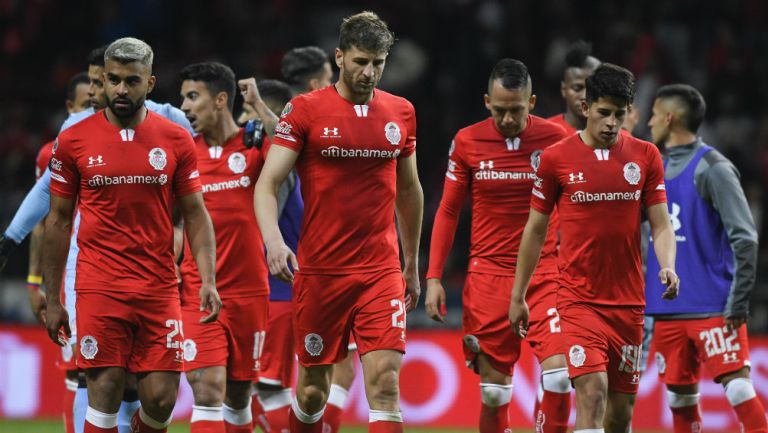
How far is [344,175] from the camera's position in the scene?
6816mm

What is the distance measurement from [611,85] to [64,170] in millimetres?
3112

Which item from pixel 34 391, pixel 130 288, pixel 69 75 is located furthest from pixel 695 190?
pixel 69 75

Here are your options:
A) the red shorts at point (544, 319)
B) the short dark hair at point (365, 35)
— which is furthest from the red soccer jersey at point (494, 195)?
the short dark hair at point (365, 35)

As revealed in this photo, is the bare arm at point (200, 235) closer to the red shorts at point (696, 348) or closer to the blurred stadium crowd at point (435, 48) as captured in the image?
the red shorts at point (696, 348)

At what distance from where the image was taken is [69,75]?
17.4m

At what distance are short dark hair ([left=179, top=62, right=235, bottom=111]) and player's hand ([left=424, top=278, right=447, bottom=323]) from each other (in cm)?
193

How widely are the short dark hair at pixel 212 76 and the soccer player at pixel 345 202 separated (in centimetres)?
140

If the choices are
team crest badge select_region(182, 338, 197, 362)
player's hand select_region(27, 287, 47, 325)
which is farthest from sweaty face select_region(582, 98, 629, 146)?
player's hand select_region(27, 287, 47, 325)

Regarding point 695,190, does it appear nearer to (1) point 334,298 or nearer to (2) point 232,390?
(1) point 334,298

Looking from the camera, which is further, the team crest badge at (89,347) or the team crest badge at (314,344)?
the team crest badge at (314,344)

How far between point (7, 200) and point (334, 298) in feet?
28.4

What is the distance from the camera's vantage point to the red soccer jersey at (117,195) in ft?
21.4

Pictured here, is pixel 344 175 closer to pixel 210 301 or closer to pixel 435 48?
pixel 210 301

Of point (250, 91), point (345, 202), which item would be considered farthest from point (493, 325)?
point (250, 91)
